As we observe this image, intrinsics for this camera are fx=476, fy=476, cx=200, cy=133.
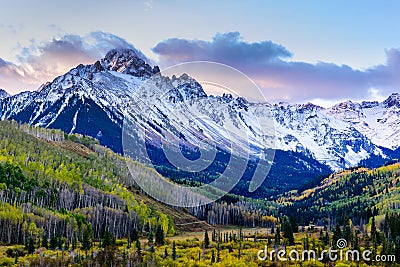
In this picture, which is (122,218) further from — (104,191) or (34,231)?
(34,231)

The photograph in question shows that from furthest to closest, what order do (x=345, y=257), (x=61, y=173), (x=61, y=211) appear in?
1. (x=61, y=173)
2. (x=61, y=211)
3. (x=345, y=257)

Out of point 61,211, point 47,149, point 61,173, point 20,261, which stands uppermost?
point 47,149

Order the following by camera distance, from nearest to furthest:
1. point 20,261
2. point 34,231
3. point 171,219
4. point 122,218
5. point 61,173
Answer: point 20,261 → point 34,231 → point 122,218 → point 61,173 → point 171,219

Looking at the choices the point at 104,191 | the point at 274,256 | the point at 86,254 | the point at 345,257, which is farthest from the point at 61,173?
the point at 345,257

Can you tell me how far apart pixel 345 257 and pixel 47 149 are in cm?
13330

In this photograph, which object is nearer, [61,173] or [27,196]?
[27,196]

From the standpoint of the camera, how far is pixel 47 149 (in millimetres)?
194000

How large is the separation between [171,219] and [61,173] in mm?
45237

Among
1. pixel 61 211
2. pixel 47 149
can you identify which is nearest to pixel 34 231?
pixel 61 211

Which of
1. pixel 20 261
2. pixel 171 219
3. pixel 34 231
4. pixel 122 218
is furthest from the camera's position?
pixel 171 219

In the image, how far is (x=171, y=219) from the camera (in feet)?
602

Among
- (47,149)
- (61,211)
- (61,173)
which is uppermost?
(47,149)

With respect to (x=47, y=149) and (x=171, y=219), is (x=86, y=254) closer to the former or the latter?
(x=171, y=219)

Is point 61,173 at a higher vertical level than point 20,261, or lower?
higher
